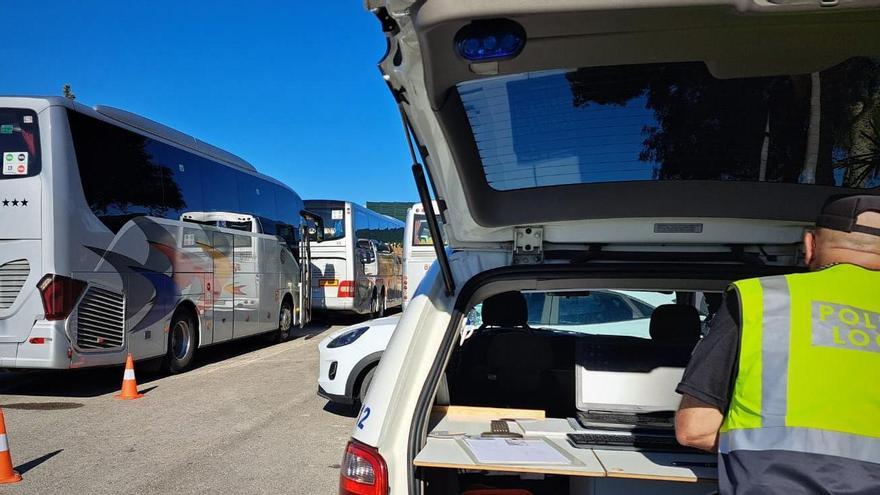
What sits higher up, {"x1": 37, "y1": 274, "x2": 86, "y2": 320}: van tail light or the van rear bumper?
{"x1": 37, "y1": 274, "x2": 86, "y2": 320}: van tail light

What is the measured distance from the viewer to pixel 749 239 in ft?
8.09

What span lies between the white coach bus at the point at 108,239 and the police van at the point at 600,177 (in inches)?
250

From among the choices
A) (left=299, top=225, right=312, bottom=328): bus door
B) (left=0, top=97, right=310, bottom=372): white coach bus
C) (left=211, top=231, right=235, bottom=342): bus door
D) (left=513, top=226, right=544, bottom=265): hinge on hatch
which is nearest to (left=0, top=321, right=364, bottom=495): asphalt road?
(left=0, top=97, right=310, bottom=372): white coach bus

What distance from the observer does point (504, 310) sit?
4.45 meters

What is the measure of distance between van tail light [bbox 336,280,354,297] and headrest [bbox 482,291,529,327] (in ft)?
41.3

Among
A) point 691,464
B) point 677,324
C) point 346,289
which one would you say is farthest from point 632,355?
point 346,289

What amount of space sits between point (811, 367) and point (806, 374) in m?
0.02

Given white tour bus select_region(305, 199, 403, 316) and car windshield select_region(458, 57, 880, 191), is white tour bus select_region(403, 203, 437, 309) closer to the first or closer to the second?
white tour bus select_region(305, 199, 403, 316)

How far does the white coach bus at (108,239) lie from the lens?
7.43m

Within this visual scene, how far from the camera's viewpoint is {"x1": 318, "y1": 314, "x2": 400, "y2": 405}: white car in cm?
650

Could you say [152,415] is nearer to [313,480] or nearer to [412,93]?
[313,480]

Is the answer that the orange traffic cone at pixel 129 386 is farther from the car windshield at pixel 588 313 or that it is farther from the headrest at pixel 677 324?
the headrest at pixel 677 324

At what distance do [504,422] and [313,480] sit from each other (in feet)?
8.91

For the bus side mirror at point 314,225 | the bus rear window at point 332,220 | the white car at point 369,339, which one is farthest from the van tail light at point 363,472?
the bus rear window at point 332,220
